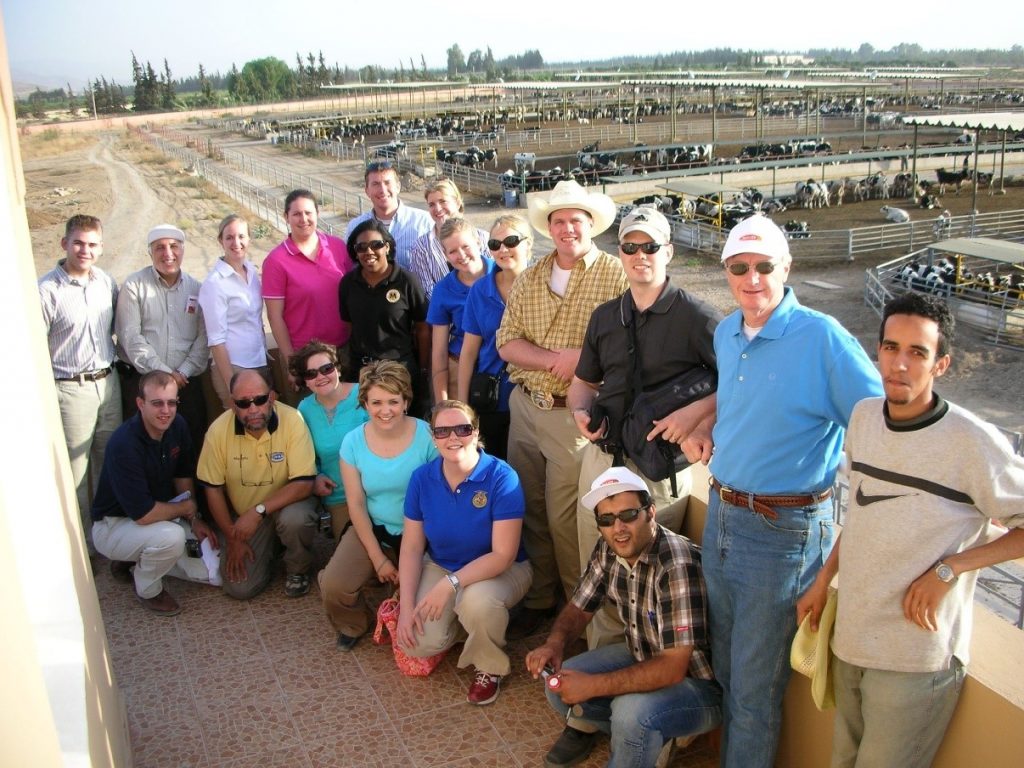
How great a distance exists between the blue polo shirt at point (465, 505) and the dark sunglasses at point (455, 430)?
0.69 ft

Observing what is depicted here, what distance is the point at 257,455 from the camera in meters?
5.08

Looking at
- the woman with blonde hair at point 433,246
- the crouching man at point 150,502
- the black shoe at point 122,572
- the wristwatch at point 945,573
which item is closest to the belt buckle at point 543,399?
the woman with blonde hair at point 433,246

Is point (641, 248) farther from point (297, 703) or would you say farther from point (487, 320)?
point (297, 703)

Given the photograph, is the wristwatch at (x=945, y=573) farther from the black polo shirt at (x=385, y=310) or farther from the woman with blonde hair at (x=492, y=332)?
the black polo shirt at (x=385, y=310)

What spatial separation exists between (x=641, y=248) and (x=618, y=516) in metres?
0.99

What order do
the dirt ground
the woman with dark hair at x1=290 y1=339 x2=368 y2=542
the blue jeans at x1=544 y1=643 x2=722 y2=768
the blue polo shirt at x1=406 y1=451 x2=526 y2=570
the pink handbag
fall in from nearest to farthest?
the blue jeans at x1=544 y1=643 x2=722 y2=768, the blue polo shirt at x1=406 y1=451 x2=526 y2=570, the pink handbag, the woman with dark hair at x1=290 y1=339 x2=368 y2=542, the dirt ground

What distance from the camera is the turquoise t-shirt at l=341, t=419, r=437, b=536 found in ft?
15.0

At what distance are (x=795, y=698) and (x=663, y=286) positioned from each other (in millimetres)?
1587

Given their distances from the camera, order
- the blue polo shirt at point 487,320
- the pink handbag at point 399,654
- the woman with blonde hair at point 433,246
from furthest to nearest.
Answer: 1. the woman with blonde hair at point 433,246
2. the blue polo shirt at point 487,320
3. the pink handbag at point 399,654

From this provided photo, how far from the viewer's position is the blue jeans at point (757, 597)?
117 inches

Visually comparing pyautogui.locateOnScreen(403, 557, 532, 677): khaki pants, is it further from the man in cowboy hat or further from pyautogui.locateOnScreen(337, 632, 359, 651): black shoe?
pyautogui.locateOnScreen(337, 632, 359, 651): black shoe

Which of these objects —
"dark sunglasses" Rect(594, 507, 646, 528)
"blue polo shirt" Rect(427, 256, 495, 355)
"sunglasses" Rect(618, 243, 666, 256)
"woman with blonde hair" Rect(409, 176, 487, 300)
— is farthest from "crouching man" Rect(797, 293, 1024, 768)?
"woman with blonde hair" Rect(409, 176, 487, 300)

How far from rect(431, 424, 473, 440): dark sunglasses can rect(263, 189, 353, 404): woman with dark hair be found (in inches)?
72.7

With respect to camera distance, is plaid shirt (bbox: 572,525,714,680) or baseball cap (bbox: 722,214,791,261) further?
plaid shirt (bbox: 572,525,714,680)
